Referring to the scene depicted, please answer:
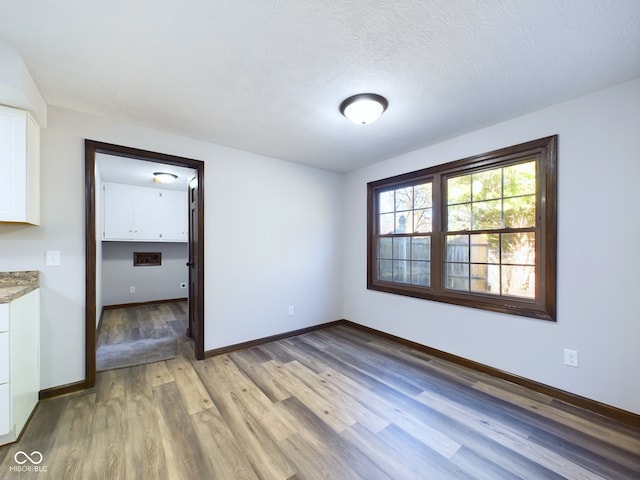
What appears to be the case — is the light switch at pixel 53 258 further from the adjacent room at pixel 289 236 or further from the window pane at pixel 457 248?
the window pane at pixel 457 248

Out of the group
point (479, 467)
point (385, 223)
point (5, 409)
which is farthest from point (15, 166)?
point (385, 223)

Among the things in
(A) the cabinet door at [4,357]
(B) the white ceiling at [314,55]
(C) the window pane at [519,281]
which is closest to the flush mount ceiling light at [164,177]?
(B) the white ceiling at [314,55]

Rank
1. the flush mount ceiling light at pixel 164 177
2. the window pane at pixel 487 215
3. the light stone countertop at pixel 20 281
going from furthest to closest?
the flush mount ceiling light at pixel 164 177 → the window pane at pixel 487 215 → the light stone countertop at pixel 20 281

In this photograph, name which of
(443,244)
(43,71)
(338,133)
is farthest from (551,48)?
(43,71)

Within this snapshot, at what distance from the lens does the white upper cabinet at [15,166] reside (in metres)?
1.84

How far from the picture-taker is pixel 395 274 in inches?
145

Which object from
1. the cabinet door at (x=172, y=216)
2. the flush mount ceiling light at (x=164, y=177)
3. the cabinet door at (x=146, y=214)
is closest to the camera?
the flush mount ceiling light at (x=164, y=177)

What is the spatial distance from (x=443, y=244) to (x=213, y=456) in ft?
9.30

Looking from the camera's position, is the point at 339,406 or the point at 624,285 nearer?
the point at 624,285

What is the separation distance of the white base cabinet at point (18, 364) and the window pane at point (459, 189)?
3765 millimetres

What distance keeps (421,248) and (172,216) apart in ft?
16.1

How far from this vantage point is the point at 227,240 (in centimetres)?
321

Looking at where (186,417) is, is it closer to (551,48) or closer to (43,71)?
(43,71)

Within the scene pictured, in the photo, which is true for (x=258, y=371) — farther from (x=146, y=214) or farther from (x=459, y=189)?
(x=146, y=214)
